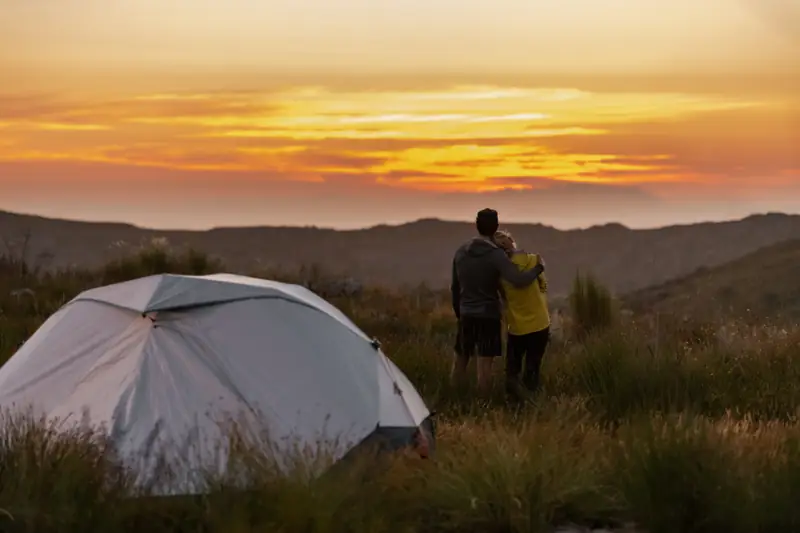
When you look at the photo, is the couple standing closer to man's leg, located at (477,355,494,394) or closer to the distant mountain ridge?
man's leg, located at (477,355,494,394)

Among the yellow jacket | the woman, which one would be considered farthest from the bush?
the yellow jacket

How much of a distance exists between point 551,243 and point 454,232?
11082 mm

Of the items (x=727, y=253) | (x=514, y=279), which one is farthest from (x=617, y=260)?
(x=514, y=279)

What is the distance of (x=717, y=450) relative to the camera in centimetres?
792

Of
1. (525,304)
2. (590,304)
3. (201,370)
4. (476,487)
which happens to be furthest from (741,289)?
(476,487)

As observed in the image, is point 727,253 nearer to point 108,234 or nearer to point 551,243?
point 551,243

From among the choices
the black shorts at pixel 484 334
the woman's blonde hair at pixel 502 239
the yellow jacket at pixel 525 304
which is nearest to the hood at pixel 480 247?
the woman's blonde hair at pixel 502 239

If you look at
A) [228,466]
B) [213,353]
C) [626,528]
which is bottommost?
[626,528]

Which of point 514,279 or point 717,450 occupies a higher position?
point 514,279

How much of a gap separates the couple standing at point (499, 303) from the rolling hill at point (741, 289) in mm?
19335

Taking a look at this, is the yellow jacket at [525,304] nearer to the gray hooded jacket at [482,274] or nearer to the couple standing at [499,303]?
the couple standing at [499,303]

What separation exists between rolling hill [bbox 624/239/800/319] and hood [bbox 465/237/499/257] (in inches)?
774

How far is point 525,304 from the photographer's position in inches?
486

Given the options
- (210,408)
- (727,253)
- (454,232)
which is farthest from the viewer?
(454,232)
